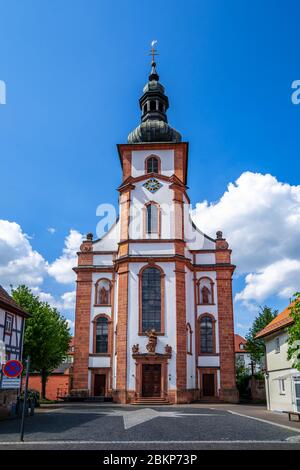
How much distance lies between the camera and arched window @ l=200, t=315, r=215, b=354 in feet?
126

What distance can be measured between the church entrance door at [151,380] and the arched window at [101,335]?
503cm

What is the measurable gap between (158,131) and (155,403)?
76.9 feet

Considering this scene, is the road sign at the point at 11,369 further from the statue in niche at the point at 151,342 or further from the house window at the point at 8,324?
the statue in niche at the point at 151,342

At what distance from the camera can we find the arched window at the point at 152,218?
38.7m

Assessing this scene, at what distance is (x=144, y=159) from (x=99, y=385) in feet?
64.5

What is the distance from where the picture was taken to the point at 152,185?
4038 centimetres

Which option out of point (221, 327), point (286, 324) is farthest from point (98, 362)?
point (286, 324)

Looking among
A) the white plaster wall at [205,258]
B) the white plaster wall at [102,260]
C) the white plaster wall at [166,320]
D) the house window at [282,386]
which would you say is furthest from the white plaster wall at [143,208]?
the house window at [282,386]

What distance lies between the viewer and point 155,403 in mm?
33500

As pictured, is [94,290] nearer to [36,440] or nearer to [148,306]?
[148,306]

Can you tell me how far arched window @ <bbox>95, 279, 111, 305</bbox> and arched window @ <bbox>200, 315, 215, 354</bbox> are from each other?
324 inches

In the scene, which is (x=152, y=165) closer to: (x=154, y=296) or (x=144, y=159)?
(x=144, y=159)

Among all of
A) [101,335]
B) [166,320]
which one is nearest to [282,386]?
[166,320]

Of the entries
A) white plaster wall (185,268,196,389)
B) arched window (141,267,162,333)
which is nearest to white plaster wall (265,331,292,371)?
white plaster wall (185,268,196,389)
